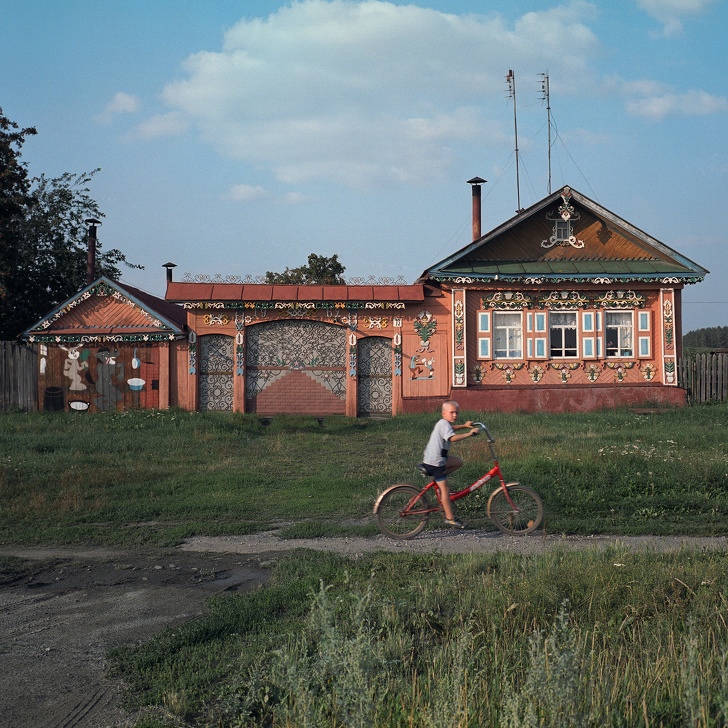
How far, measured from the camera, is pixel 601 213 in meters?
21.9

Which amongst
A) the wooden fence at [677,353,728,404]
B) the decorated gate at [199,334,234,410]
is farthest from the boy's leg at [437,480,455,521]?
the wooden fence at [677,353,728,404]

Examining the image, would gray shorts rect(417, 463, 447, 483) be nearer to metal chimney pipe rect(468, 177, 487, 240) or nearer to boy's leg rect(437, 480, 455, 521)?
boy's leg rect(437, 480, 455, 521)

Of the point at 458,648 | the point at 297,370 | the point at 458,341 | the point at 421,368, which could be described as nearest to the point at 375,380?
the point at 421,368

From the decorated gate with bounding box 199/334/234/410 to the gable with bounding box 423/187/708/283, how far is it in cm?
632

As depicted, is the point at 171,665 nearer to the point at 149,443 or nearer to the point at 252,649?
the point at 252,649

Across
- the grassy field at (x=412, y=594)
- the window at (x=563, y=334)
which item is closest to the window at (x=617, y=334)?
the window at (x=563, y=334)

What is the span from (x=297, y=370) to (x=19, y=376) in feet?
27.0

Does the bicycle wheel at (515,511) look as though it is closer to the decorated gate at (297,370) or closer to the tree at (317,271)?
the decorated gate at (297,370)

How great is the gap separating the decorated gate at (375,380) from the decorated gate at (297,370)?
540 mm

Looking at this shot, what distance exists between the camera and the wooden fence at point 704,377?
21.4 metres

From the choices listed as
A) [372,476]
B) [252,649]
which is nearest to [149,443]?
[372,476]

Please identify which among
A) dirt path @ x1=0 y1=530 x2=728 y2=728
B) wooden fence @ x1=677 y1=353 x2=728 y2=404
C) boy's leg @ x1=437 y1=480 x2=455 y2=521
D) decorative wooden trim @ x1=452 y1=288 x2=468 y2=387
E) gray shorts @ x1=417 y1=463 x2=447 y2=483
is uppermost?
decorative wooden trim @ x1=452 y1=288 x2=468 y2=387

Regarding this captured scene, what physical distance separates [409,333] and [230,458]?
A: 29.9 feet

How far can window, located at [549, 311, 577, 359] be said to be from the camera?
858 inches
